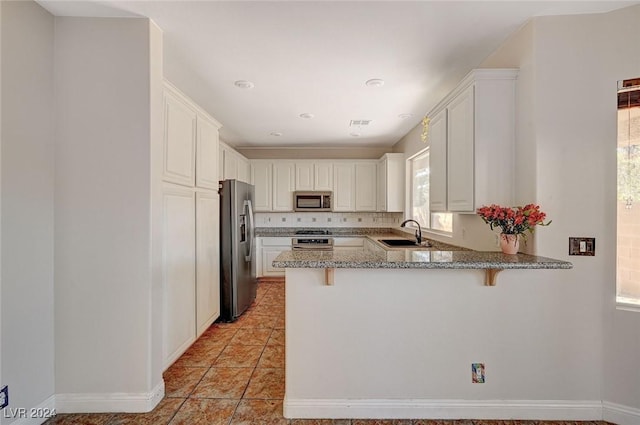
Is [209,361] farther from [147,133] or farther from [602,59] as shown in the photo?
[602,59]

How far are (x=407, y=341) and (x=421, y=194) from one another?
294cm

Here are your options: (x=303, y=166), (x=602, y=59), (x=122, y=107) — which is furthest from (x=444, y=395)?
(x=303, y=166)

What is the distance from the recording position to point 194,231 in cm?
274

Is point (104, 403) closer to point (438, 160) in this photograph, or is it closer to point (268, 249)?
point (438, 160)

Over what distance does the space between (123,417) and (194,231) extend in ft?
4.70

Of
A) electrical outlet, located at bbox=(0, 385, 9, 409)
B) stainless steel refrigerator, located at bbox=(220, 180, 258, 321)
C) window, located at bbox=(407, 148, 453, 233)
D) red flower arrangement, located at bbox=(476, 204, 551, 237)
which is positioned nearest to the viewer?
electrical outlet, located at bbox=(0, 385, 9, 409)

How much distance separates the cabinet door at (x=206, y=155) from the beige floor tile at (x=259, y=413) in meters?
1.90

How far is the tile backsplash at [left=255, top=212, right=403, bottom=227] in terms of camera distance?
5.68 metres

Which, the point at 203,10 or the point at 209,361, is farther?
Answer: the point at 209,361

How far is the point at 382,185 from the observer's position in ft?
17.0

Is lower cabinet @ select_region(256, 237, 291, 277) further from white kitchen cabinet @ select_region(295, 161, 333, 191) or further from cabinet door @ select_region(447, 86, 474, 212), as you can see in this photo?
cabinet door @ select_region(447, 86, 474, 212)

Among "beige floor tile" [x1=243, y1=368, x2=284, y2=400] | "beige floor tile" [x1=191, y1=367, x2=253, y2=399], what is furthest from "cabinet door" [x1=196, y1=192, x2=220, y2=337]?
"beige floor tile" [x1=243, y1=368, x2=284, y2=400]

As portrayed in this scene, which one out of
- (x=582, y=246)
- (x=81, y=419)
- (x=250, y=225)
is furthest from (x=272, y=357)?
(x=582, y=246)

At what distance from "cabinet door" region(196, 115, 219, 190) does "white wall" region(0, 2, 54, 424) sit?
1.13m
